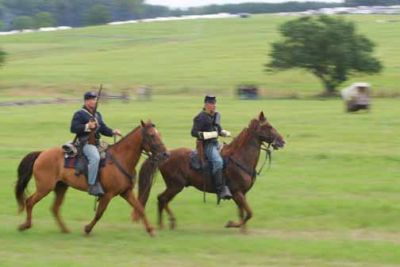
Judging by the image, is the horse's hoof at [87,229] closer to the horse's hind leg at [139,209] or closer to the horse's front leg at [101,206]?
the horse's front leg at [101,206]

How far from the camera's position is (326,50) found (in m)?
65.2

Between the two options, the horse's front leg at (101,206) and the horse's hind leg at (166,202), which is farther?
the horse's hind leg at (166,202)

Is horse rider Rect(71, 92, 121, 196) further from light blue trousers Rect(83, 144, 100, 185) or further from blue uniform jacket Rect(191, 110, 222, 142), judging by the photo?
blue uniform jacket Rect(191, 110, 222, 142)

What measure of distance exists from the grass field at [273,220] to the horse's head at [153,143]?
4.85 feet

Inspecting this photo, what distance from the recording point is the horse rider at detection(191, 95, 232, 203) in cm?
1683

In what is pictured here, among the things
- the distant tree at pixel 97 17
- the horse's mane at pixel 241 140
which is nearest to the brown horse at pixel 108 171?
the horse's mane at pixel 241 140

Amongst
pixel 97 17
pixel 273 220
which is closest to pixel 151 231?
pixel 273 220

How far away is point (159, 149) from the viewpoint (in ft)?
51.9

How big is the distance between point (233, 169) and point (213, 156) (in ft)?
1.50

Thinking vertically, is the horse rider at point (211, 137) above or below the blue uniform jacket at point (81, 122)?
below

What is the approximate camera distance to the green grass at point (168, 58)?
2899 inches

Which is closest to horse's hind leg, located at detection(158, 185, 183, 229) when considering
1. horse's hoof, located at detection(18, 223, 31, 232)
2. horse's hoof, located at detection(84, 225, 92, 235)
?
horse's hoof, located at detection(84, 225, 92, 235)

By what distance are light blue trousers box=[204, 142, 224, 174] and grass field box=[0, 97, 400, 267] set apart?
48.0 inches

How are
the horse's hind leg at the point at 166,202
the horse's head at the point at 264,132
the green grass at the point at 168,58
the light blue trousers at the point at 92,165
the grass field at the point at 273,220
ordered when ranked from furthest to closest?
the green grass at the point at 168,58 < the horse's hind leg at the point at 166,202 < the horse's head at the point at 264,132 < the light blue trousers at the point at 92,165 < the grass field at the point at 273,220
